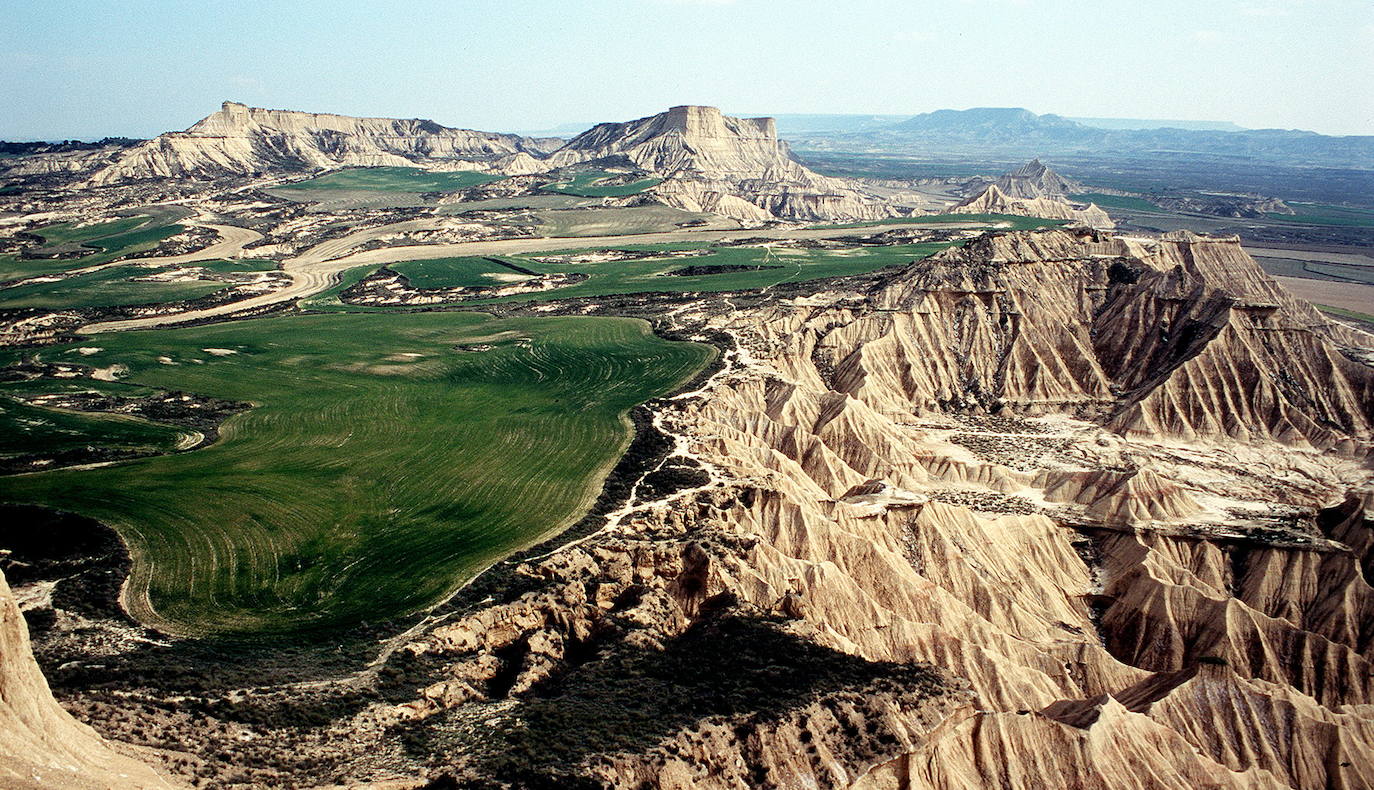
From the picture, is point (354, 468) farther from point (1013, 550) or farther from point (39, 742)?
point (1013, 550)

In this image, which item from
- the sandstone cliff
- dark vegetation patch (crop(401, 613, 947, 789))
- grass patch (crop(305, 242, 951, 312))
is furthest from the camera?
grass patch (crop(305, 242, 951, 312))

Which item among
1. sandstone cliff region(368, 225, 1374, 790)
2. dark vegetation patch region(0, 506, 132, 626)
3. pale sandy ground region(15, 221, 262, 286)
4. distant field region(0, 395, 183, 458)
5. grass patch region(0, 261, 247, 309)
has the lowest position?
sandstone cliff region(368, 225, 1374, 790)

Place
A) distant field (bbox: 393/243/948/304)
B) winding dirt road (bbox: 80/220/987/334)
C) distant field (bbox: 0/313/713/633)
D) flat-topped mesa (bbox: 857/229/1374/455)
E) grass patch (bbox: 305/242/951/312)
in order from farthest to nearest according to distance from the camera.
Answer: distant field (bbox: 393/243/948/304) → grass patch (bbox: 305/242/951/312) → winding dirt road (bbox: 80/220/987/334) → flat-topped mesa (bbox: 857/229/1374/455) → distant field (bbox: 0/313/713/633)

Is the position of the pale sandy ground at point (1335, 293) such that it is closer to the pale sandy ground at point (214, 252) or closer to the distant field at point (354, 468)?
the distant field at point (354, 468)

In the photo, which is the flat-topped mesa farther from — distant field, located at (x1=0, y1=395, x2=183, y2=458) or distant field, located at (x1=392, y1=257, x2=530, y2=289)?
distant field, located at (x1=392, y1=257, x2=530, y2=289)

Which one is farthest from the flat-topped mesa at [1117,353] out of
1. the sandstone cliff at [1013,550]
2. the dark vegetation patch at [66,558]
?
the dark vegetation patch at [66,558]

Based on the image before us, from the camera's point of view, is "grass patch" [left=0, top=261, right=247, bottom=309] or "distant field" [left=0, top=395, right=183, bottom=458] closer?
"distant field" [left=0, top=395, right=183, bottom=458]

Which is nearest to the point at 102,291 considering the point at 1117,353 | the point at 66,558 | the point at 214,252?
the point at 214,252

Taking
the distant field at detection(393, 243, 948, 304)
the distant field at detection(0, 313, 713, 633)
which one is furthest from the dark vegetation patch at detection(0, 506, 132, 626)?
the distant field at detection(393, 243, 948, 304)
